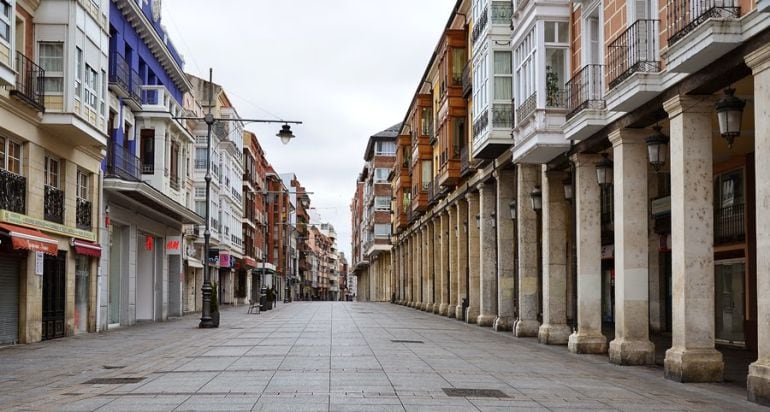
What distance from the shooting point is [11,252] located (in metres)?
22.4

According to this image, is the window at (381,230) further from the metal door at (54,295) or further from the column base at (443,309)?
the metal door at (54,295)

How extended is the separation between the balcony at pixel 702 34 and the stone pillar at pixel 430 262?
120 ft

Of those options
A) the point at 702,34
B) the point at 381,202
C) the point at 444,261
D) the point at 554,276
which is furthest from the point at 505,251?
the point at 381,202

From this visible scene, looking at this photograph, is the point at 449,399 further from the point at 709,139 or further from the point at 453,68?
the point at 453,68

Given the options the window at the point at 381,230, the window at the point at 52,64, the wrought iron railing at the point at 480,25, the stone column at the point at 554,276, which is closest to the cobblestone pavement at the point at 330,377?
the stone column at the point at 554,276

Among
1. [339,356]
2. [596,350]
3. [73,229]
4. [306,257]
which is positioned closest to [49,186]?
[73,229]

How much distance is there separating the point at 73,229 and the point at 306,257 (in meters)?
141

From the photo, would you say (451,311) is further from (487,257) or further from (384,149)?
(384,149)

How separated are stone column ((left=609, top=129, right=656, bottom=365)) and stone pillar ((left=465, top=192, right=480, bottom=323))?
713 inches

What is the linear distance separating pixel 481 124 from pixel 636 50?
43.2 feet

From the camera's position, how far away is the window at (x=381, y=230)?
98875mm

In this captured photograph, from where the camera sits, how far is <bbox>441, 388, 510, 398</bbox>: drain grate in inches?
490

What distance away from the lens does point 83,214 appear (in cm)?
2830

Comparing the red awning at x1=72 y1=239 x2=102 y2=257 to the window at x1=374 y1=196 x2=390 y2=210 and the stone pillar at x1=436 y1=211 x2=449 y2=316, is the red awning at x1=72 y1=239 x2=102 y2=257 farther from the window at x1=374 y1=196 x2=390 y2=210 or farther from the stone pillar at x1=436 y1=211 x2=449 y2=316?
the window at x1=374 y1=196 x2=390 y2=210
